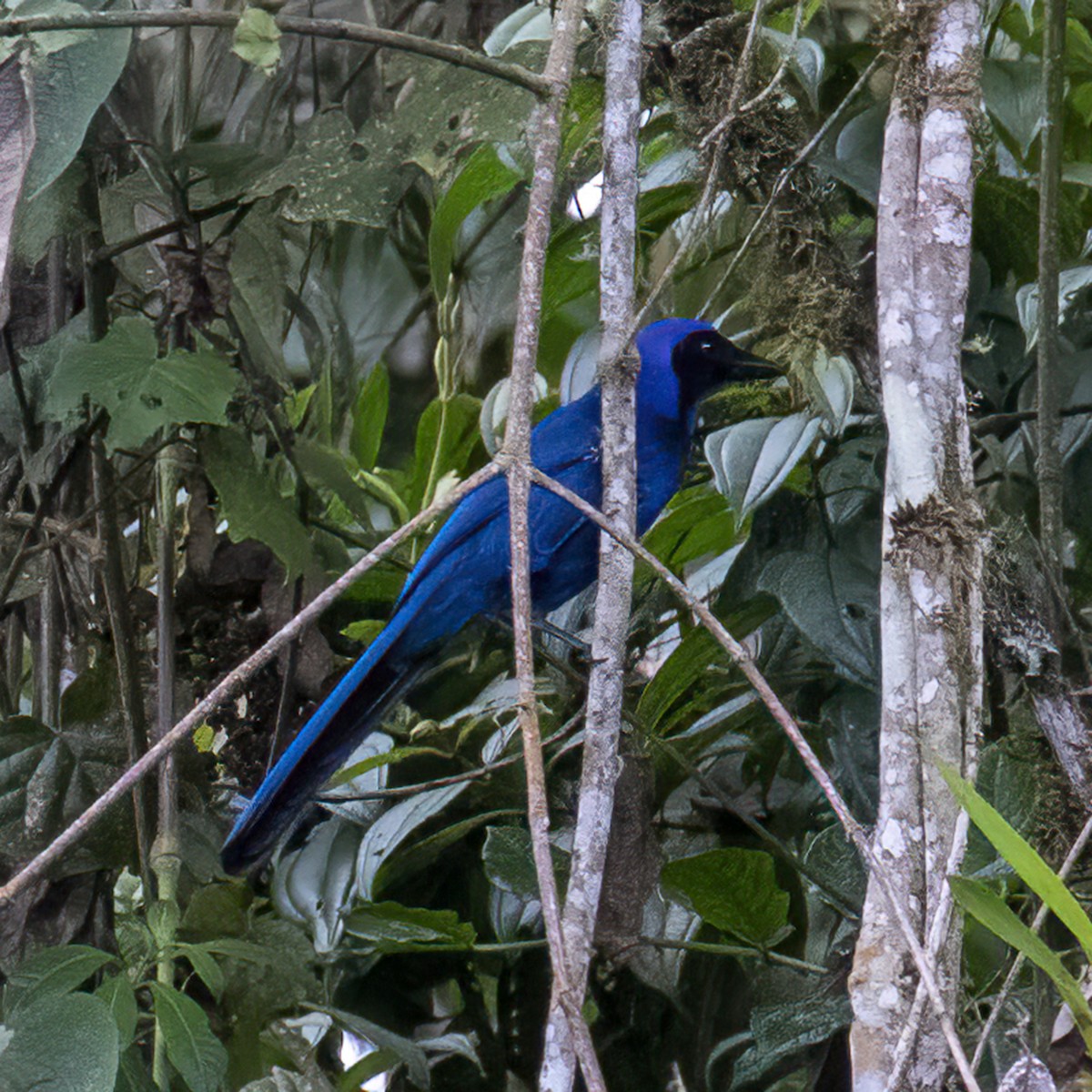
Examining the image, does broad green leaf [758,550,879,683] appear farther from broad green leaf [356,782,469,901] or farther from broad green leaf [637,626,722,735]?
broad green leaf [356,782,469,901]

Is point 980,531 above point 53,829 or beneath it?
above

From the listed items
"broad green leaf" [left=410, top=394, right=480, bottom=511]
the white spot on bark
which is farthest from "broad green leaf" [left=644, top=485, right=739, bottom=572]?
the white spot on bark

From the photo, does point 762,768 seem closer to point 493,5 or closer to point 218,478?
point 218,478

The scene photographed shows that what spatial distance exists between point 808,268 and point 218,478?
0.92 meters

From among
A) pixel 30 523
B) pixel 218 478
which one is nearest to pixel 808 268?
pixel 218 478

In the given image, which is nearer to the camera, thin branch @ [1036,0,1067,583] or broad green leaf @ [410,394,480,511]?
thin branch @ [1036,0,1067,583]

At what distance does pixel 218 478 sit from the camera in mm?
2121

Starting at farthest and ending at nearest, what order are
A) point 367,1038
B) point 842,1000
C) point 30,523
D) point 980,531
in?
point 30,523 < point 367,1038 < point 842,1000 < point 980,531

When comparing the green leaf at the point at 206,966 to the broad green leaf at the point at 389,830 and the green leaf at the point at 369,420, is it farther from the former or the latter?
the green leaf at the point at 369,420

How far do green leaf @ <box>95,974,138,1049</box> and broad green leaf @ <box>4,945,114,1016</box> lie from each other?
0.05 metres

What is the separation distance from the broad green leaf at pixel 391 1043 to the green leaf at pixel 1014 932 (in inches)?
41.8

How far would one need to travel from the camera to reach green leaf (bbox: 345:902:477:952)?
2.06 metres

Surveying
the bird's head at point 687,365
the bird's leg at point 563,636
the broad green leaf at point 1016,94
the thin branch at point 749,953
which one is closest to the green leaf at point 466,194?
the bird's head at point 687,365

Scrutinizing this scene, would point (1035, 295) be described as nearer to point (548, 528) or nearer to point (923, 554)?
point (923, 554)
